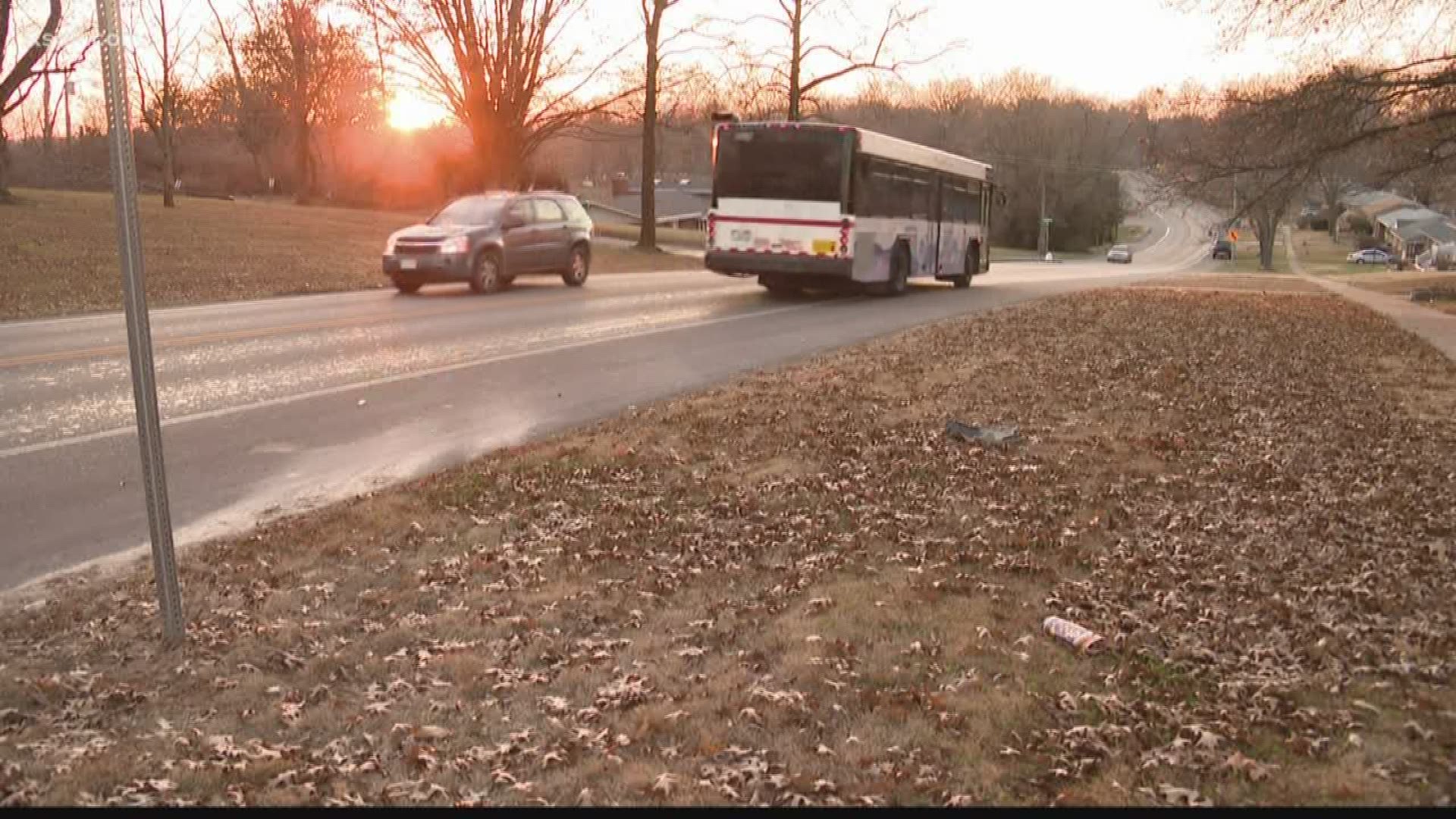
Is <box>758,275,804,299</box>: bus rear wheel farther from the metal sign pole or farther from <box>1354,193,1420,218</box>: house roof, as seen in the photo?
<box>1354,193,1420,218</box>: house roof

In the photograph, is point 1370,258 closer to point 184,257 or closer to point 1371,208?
point 1371,208

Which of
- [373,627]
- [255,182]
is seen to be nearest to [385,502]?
[373,627]

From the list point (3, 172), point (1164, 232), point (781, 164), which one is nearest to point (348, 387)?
point (781, 164)

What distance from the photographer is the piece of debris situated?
841 centimetres

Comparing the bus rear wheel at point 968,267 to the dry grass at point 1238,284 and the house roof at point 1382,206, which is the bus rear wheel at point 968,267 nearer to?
the dry grass at point 1238,284

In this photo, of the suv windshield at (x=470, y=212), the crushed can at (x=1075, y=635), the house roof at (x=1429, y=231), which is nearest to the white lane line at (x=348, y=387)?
the suv windshield at (x=470, y=212)

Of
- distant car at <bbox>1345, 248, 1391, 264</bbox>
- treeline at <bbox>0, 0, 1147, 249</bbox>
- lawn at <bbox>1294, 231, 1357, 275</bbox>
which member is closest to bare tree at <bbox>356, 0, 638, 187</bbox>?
treeline at <bbox>0, 0, 1147, 249</bbox>

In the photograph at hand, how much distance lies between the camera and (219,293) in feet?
63.7

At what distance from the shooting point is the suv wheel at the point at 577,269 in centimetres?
2288

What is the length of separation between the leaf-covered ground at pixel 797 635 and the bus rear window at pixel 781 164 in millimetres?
11904

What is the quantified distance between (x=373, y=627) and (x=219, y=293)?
16.3 metres

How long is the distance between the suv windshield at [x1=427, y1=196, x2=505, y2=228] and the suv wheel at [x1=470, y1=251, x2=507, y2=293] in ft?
2.21

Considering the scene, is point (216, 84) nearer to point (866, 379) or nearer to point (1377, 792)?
point (866, 379)

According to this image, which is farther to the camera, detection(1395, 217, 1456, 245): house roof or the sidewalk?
detection(1395, 217, 1456, 245): house roof
